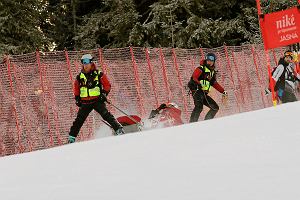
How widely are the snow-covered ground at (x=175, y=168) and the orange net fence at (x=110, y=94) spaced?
26.8ft

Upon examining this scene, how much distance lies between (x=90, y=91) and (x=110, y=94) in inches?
212

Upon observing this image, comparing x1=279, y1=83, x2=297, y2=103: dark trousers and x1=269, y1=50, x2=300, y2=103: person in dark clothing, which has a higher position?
x1=269, y1=50, x2=300, y2=103: person in dark clothing

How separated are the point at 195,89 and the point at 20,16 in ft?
37.8

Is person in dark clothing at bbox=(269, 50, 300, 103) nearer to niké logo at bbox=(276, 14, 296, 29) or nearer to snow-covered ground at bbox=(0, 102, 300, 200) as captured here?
niké logo at bbox=(276, 14, 296, 29)

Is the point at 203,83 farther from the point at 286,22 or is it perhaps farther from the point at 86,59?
the point at 86,59

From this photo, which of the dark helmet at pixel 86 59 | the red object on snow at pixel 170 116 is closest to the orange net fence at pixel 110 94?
the red object on snow at pixel 170 116

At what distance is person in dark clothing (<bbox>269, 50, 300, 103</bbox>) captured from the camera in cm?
1480

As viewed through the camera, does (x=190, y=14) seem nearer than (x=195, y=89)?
No

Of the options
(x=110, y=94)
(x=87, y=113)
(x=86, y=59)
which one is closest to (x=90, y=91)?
(x=87, y=113)

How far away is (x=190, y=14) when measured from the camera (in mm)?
27469

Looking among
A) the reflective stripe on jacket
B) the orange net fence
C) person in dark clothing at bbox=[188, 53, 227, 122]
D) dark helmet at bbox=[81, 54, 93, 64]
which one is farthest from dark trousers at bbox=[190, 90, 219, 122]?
dark helmet at bbox=[81, 54, 93, 64]

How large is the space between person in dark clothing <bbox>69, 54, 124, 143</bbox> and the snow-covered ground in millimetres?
5206

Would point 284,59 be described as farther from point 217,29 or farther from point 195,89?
point 217,29

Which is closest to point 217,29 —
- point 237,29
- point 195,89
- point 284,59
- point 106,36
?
point 237,29
